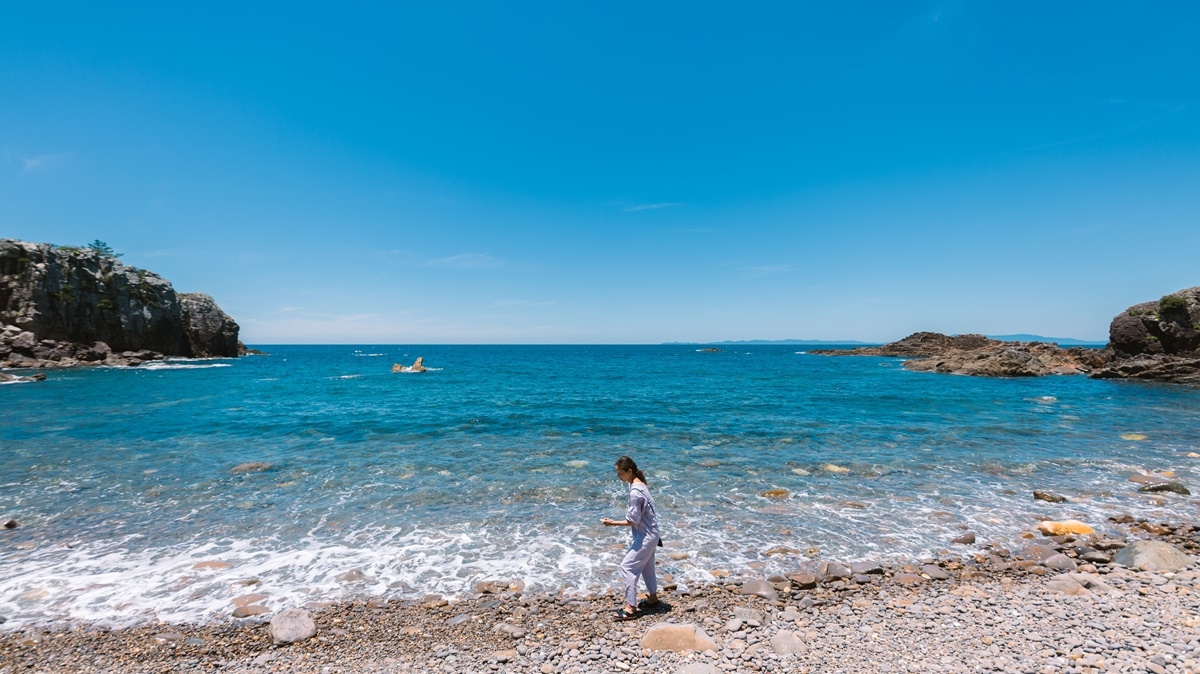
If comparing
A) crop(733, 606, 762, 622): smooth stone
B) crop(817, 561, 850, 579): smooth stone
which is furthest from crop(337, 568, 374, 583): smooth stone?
crop(817, 561, 850, 579): smooth stone

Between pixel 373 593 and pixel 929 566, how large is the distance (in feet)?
32.8

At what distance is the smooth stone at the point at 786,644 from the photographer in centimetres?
622

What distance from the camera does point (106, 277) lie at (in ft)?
241

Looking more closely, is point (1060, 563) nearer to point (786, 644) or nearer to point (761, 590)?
point (761, 590)

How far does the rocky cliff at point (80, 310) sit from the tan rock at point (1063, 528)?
92.7 m

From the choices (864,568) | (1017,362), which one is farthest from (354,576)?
(1017,362)

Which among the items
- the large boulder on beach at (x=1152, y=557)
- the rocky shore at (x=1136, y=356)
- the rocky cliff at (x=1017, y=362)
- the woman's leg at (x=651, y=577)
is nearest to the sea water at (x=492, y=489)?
the woman's leg at (x=651, y=577)

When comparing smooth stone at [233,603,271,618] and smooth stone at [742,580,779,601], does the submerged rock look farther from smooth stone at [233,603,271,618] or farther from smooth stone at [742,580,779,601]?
smooth stone at [233,603,271,618]

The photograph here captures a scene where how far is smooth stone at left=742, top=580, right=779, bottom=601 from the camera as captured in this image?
26.1 feet

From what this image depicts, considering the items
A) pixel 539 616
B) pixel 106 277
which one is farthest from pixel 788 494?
pixel 106 277

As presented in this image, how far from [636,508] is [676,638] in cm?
176

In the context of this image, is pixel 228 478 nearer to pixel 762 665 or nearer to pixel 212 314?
pixel 762 665

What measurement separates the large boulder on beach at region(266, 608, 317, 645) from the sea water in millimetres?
933

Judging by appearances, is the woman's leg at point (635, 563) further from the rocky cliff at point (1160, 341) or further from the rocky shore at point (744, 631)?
the rocky cliff at point (1160, 341)
